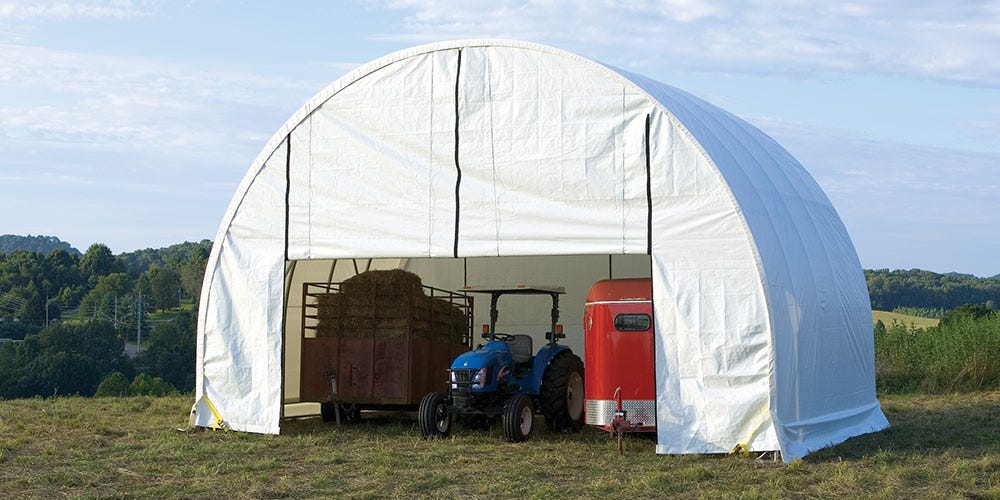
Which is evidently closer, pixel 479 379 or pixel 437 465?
pixel 437 465

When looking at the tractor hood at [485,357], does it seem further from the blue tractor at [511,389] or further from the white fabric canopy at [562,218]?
the white fabric canopy at [562,218]

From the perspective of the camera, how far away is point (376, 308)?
47.8 ft

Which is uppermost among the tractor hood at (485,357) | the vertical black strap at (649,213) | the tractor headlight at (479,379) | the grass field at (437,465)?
the vertical black strap at (649,213)

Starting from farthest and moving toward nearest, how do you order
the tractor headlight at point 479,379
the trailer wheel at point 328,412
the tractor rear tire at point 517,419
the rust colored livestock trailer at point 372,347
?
the trailer wheel at point 328,412 < the rust colored livestock trailer at point 372,347 < the tractor headlight at point 479,379 < the tractor rear tire at point 517,419

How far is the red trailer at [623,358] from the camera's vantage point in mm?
12383

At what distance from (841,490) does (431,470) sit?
371cm

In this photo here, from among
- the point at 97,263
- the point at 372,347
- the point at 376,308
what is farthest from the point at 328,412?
the point at 97,263

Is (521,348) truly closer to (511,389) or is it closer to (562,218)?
(511,389)

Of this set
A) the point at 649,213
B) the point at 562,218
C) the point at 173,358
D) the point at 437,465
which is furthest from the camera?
the point at 173,358

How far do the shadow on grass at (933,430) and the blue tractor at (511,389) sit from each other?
3201 millimetres

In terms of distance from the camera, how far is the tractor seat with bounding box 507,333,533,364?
1454 centimetres

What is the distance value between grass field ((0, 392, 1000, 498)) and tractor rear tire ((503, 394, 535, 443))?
184 mm

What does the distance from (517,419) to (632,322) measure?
170 centimetres

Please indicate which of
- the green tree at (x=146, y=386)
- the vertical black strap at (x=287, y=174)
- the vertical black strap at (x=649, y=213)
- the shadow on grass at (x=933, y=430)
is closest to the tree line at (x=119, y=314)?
the green tree at (x=146, y=386)
